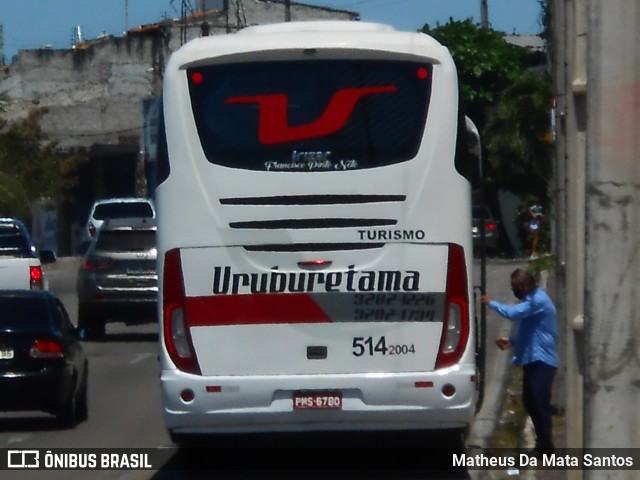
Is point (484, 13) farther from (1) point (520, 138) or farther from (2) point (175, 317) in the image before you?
(2) point (175, 317)

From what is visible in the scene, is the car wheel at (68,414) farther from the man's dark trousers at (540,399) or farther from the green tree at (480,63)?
the green tree at (480,63)

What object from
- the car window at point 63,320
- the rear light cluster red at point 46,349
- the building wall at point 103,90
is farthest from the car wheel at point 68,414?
the building wall at point 103,90

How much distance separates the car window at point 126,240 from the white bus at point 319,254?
544 inches

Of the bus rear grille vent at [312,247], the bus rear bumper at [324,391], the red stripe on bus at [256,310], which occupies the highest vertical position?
the bus rear grille vent at [312,247]

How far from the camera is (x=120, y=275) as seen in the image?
80.2 feet

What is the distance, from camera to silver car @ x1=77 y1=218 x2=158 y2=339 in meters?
24.3

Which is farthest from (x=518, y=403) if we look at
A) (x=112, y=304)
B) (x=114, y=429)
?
(x=112, y=304)

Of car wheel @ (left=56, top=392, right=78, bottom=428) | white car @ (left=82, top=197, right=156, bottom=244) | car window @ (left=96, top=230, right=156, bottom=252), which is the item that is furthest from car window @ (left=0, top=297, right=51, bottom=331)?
white car @ (left=82, top=197, right=156, bottom=244)

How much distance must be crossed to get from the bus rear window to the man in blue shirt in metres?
1.82

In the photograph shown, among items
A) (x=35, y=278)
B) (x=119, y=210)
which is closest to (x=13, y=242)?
(x=35, y=278)

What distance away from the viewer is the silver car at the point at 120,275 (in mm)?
24297

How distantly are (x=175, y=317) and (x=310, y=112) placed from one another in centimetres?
193

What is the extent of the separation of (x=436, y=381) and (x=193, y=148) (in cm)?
263

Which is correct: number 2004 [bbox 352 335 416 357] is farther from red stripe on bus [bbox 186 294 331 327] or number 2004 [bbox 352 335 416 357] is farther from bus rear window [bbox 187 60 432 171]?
bus rear window [bbox 187 60 432 171]
